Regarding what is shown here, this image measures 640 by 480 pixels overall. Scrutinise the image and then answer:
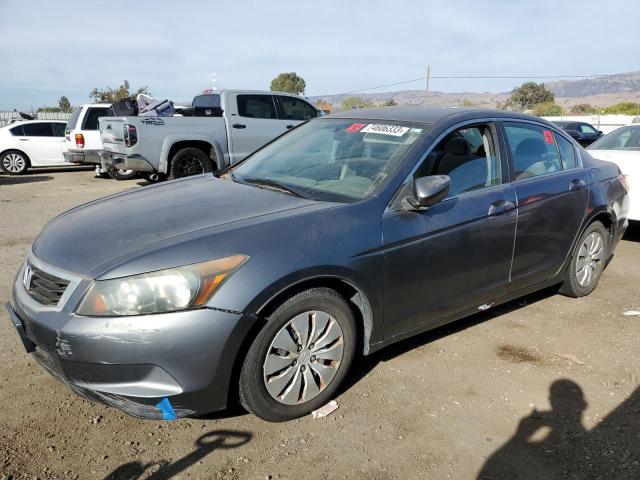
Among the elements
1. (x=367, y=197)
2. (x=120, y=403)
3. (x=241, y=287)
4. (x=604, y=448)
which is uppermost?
(x=367, y=197)

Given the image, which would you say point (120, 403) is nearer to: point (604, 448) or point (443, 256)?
point (443, 256)

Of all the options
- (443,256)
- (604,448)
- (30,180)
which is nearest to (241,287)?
(443,256)

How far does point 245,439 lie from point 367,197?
1481mm

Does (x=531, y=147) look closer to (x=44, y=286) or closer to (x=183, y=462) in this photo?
(x=183, y=462)

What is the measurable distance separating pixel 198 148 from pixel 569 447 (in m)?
8.43

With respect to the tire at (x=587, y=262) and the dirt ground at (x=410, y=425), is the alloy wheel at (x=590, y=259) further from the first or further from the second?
the dirt ground at (x=410, y=425)

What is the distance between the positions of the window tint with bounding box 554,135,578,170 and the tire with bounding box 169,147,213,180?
22.1 ft

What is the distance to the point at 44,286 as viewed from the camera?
2635mm

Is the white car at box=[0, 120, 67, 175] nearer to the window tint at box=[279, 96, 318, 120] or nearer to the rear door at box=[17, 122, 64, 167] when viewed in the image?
the rear door at box=[17, 122, 64, 167]

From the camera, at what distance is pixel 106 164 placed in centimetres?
1013

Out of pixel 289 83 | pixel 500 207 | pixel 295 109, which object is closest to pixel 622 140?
pixel 500 207

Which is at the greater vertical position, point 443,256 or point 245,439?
point 443,256

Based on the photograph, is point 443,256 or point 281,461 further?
point 443,256

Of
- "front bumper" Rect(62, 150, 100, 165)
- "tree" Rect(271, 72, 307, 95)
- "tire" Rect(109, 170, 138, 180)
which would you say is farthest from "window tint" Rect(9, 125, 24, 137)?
"tree" Rect(271, 72, 307, 95)
